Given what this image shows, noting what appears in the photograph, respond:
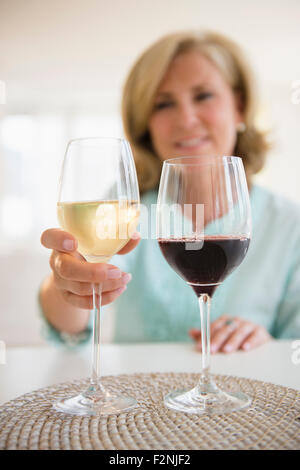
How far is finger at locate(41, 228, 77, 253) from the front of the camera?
657 mm

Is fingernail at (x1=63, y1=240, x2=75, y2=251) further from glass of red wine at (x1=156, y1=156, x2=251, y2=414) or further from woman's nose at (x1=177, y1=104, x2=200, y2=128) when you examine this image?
woman's nose at (x1=177, y1=104, x2=200, y2=128)

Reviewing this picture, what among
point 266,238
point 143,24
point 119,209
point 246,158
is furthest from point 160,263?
point 143,24

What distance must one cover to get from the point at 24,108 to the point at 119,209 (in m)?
7.61

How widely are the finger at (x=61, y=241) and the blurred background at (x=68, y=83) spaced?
2231mm

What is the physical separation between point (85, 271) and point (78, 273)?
0.05ft

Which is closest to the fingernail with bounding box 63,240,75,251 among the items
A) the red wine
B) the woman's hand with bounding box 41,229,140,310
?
the woman's hand with bounding box 41,229,140,310

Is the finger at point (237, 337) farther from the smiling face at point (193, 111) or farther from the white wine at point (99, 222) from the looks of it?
the smiling face at point (193, 111)

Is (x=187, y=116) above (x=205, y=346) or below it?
above

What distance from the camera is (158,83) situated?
1.65 m

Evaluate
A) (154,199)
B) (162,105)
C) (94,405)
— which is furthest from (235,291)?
(94,405)

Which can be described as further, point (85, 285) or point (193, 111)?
point (193, 111)

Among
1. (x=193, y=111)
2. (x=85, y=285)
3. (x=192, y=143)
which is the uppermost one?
(x=193, y=111)

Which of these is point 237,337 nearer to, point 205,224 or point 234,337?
point 234,337

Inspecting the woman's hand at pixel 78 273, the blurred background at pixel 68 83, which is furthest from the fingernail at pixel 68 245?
the blurred background at pixel 68 83
